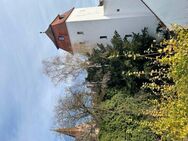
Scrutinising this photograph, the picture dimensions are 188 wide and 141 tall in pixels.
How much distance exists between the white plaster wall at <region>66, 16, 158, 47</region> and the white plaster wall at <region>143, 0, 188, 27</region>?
3.41m

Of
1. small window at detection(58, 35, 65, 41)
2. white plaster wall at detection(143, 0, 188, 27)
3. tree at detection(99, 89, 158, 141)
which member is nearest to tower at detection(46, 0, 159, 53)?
small window at detection(58, 35, 65, 41)

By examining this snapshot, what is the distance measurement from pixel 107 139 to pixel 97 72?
675 centimetres

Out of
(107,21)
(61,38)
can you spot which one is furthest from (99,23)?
(61,38)

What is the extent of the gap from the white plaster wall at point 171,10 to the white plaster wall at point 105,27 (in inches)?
134

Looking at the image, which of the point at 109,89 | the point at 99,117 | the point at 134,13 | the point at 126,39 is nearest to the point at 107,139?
the point at 99,117

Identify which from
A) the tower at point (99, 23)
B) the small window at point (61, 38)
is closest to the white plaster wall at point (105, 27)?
the tower at point (99, 23)

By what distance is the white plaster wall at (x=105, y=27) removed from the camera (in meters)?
41.0

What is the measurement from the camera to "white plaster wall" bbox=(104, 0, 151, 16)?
1628 inches

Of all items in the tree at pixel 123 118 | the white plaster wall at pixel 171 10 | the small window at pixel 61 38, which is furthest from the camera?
the small window at pixel 61 38

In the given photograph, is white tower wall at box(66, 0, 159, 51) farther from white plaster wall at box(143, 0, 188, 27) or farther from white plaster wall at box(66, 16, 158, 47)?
white plaster wall at box(143, 0, 188, 27)

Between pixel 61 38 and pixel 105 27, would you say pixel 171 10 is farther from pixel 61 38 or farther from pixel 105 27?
pixel 61 38

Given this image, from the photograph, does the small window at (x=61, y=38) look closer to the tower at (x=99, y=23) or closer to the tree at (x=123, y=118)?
the tower at (x=99, y=23)

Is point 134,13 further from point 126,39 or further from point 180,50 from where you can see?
point 180,50

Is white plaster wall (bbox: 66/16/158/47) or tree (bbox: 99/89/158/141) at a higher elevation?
white plaster wall (bbox: 66/16/158/47)
